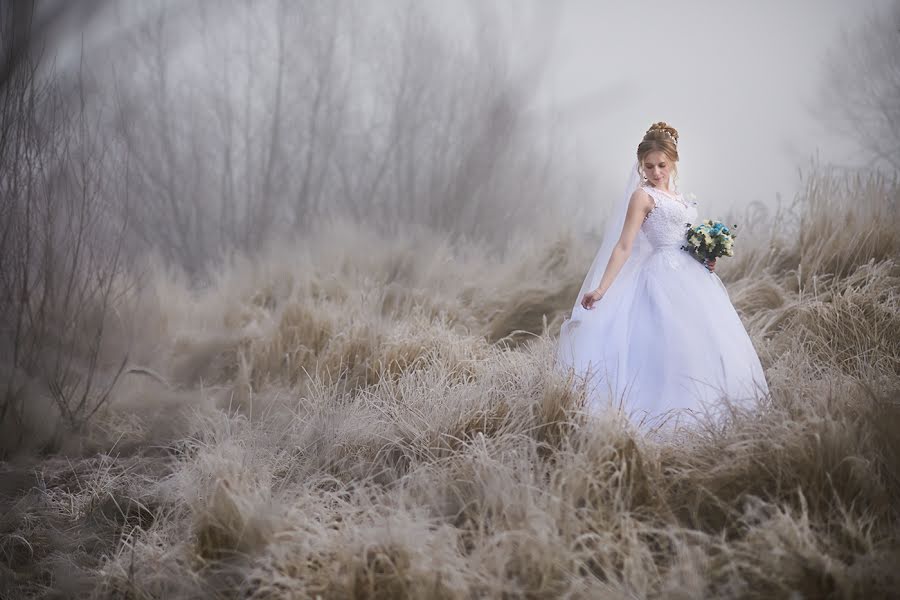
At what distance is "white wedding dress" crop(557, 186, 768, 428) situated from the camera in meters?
2.60

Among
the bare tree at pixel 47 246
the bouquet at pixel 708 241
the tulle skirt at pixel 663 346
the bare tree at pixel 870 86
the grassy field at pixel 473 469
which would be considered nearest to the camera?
the grassy field at pixel 473 469

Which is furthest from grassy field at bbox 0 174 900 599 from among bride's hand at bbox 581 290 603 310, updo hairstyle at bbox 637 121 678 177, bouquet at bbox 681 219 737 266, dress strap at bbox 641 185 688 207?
updo hairstyle at bbox 637 121 678 177

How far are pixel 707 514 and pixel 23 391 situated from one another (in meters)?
3.02

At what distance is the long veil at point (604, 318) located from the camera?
2732 millimetres

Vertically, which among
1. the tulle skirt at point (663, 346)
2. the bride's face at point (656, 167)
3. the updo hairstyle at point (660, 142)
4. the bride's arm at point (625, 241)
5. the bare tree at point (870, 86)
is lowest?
the tulle skirt at point (663, 346)

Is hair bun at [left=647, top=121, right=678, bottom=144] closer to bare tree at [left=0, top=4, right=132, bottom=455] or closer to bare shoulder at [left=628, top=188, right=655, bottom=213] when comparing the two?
bare shoulder at [left=628, top=188, right=655, bottom=213]

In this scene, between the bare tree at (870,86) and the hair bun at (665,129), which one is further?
the bare tree at (870,86)

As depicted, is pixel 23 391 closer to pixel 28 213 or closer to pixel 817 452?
pixel 28 213

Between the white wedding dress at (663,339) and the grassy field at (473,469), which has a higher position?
the white wedding dress at (663,339)

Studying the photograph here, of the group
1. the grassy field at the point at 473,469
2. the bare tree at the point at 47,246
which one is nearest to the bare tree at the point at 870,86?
the grassy field at the point at 473,469

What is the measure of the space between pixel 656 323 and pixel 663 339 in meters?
0.08

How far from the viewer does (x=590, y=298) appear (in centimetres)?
278

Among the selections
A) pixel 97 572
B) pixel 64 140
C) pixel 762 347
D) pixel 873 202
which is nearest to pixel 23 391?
pixel 64 140

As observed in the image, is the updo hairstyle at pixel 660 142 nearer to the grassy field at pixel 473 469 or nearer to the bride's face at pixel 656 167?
the bride's face at pixel 656 167
